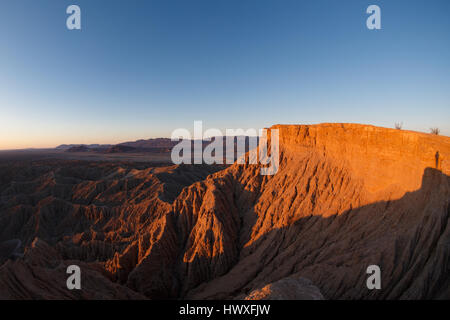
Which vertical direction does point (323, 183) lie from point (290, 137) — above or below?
below

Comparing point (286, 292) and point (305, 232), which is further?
point (305, 232)

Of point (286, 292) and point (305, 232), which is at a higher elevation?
point (286, 292)

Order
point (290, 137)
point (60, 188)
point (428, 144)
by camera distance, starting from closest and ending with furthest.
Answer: point (428, 144), point (290, 137), point (60, 188)

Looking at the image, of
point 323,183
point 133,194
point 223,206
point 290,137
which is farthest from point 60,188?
point 323,183

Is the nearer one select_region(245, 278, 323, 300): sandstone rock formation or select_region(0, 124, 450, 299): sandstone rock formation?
select_region(245, 278, 323, 300): sandstone rock formation

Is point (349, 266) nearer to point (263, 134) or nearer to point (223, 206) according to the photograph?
point (223, 206)

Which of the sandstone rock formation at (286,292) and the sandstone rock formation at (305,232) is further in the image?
the sandstone rock formation at (305,232)
